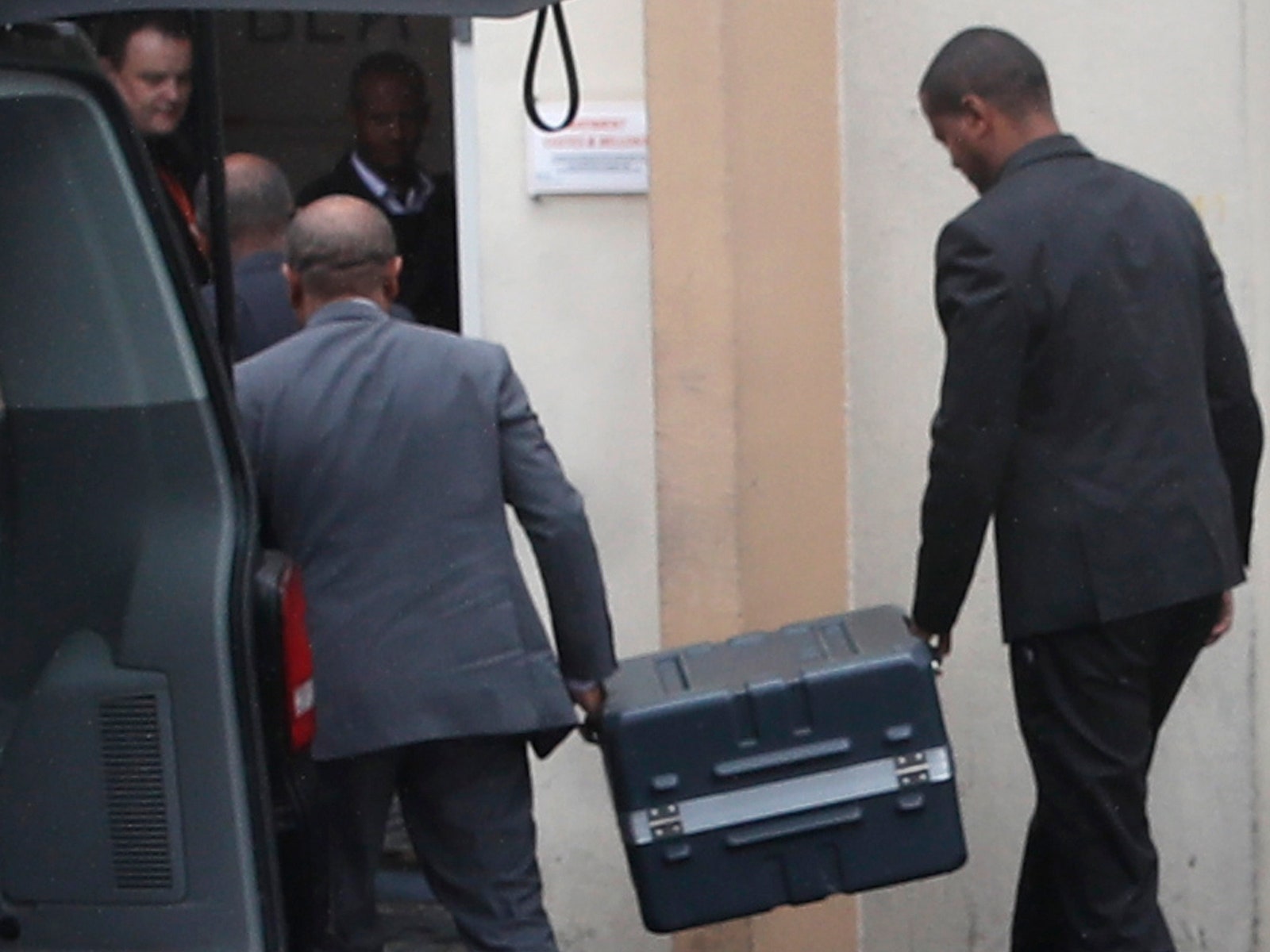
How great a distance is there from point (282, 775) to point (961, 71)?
205cm

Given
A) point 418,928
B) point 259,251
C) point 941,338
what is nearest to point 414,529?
point 259,251

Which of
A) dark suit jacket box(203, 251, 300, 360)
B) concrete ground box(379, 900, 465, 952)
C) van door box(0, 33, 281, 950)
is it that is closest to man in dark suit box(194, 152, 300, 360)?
dark suit jacket box(203, 251, 300, 360)

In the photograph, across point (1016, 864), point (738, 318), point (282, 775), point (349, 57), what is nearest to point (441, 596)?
point (282, 775)

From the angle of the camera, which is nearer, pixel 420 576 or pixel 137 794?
pixel 137 794

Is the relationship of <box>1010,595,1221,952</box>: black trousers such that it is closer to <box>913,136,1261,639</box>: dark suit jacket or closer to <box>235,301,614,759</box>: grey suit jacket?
<box>913,136,1261,639</box>: dark suit jacket

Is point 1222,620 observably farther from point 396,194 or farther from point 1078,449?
point 396,194

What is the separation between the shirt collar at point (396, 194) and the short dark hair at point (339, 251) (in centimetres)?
220

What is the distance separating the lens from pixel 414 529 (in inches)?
193

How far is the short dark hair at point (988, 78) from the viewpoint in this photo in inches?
205

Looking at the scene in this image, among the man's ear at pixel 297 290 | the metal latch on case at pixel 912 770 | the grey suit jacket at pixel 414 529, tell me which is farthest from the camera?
the man's ear at pixel 297 290

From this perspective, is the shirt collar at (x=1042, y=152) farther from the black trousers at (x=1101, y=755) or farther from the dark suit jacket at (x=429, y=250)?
the dark suit jacket at (x=429, y=250)

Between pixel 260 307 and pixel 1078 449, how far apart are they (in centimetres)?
185

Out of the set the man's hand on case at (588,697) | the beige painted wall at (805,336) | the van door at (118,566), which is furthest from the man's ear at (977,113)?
the van door at (118,566)

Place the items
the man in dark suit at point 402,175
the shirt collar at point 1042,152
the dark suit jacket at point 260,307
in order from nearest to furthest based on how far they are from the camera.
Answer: the shirt collar at point 1042,152 < the dark suit jacket at point 260,307 < the man in dark suit at point 402,175
